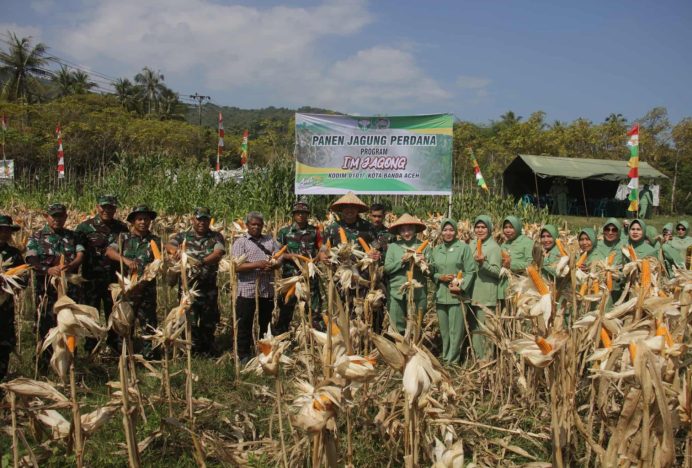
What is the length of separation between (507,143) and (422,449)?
112 feet

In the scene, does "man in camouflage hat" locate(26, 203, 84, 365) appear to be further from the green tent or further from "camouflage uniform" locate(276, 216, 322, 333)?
the green tent

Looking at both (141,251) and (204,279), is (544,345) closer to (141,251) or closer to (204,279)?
(204,279)

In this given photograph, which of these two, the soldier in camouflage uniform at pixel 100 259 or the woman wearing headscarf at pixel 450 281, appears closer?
the woman wearing headscarf at pixel 450 281

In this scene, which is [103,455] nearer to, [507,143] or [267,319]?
[267,319]

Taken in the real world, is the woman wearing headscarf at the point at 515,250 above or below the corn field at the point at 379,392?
above

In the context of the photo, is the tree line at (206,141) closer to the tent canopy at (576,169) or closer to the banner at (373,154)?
the tent canopy at (576,169)

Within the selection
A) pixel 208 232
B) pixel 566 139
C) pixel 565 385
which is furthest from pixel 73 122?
pixel 565 385

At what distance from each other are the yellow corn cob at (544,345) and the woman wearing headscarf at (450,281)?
10.6ft

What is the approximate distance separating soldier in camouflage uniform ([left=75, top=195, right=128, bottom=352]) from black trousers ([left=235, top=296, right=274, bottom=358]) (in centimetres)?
139

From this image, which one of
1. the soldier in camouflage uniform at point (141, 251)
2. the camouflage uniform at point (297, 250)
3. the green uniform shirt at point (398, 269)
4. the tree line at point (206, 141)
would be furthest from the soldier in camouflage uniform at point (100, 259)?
the tree line at point (206, 141)

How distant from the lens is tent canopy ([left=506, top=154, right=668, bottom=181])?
2347 centimetres

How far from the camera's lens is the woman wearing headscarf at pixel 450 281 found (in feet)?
17.6

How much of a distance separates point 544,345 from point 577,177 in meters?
23.4

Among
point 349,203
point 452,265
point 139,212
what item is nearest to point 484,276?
point 452,265
